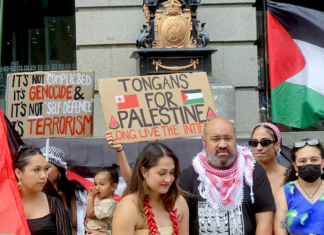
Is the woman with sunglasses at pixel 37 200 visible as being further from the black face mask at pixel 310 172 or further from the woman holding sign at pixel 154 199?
the black face mask at pixel 310 172

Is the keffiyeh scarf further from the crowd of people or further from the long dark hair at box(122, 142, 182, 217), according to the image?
the long dark hair at box(122, 142, 182, 217)

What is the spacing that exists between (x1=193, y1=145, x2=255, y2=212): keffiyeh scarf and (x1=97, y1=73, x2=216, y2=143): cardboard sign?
1.00 meters

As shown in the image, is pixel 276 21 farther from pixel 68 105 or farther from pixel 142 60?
pixel 68 105

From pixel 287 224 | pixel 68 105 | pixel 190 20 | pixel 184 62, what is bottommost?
pixel 287 224

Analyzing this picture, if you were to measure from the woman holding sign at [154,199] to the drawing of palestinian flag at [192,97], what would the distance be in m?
1.49

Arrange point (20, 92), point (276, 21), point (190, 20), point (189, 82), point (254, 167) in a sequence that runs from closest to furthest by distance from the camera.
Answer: point (254, 167) → point (189, 82) → point (20, 92) → point (276, 21) → point (190, 20)

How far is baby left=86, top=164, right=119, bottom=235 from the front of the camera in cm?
540

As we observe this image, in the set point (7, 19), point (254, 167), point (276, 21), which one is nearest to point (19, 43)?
point (7, 19)

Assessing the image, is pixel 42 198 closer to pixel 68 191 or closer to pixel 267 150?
pixel 68 191

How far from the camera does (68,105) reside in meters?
5.80

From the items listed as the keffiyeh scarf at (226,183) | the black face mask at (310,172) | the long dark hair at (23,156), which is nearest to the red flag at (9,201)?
the long dark hair at (23,156)

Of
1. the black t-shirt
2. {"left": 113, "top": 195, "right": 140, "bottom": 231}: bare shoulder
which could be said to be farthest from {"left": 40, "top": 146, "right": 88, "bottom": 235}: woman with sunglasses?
{"left": 113, "top": 195, "right": 140, "bottom": 231}: bare shoulder

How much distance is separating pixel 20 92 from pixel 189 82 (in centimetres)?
180

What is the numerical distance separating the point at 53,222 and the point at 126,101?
146 centimetres
